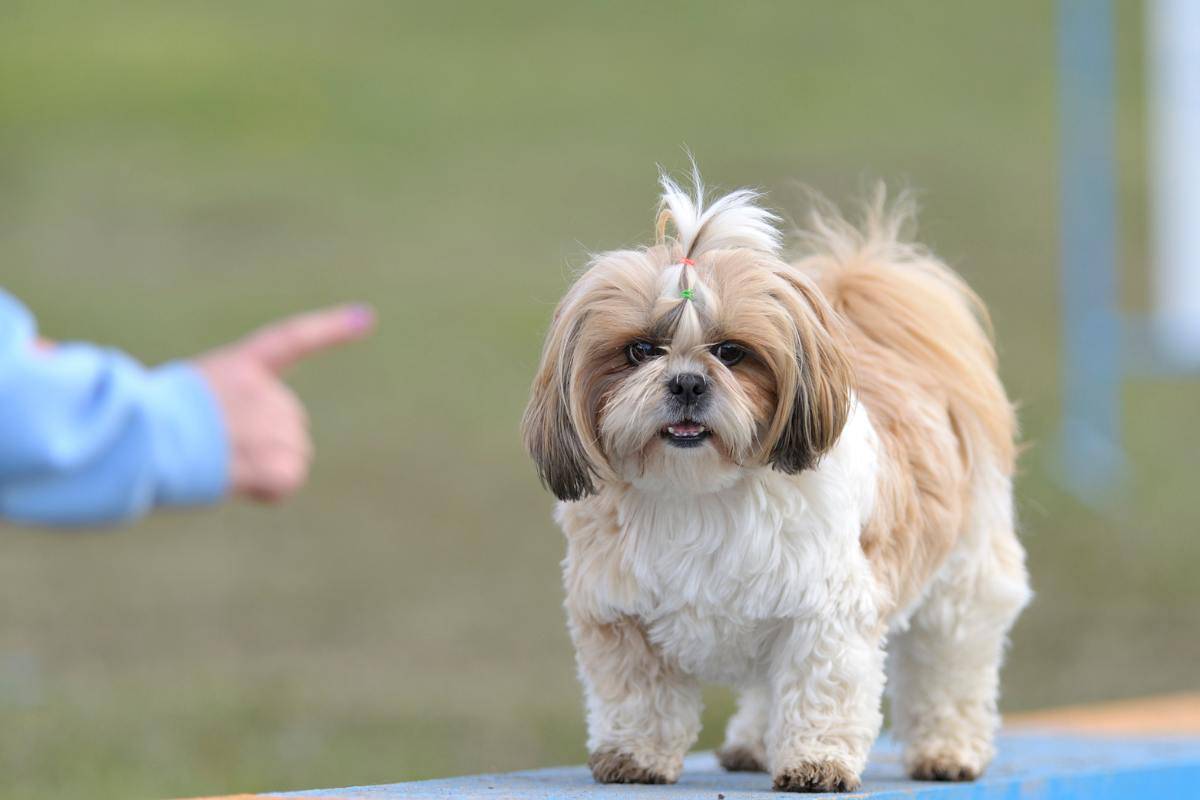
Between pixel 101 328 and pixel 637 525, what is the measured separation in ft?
51.8

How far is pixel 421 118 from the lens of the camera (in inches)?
1067

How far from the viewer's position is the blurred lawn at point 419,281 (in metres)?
8.30

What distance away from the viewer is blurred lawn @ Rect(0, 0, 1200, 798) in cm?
830

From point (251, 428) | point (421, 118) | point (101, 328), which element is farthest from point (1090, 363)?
point (421, 118)

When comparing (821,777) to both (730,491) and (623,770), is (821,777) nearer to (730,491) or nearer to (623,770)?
(623,770)

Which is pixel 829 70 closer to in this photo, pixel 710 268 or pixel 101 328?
pixel 101 328

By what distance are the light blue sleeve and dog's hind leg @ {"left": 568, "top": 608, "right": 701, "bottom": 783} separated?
3.14 ft

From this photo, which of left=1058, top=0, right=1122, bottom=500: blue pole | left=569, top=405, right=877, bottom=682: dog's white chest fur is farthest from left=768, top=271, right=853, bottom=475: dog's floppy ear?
left=1058, top=0, right=1122, bottom=500: blue pole

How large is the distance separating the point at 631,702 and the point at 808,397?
0.78m

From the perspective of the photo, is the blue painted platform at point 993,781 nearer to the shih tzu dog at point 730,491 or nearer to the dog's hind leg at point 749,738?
the dog's hind leg at point 749,738

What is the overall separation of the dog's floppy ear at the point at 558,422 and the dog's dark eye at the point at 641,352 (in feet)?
0.35

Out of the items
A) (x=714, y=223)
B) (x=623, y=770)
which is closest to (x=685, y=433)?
(x=714, y=223)

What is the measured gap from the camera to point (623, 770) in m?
3.83

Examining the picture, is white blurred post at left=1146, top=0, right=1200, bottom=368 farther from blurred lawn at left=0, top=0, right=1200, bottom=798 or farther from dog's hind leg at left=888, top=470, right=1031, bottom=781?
dog's hind leg at left=888, top=470, right=1031, bottom=781
